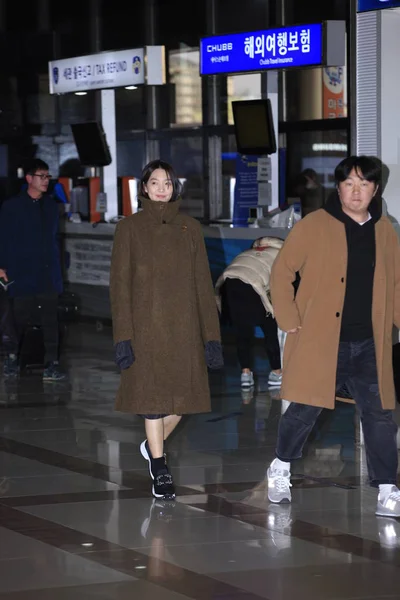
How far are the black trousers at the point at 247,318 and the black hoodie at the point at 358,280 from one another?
4.73 meters

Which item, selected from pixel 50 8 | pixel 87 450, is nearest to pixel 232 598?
pixel 87 450

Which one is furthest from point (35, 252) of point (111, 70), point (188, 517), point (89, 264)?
point (111, 70)

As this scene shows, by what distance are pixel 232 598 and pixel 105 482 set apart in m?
2.38

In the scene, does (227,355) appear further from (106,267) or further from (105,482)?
(105,482)

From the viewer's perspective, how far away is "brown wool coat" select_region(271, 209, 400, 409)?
20.5ft

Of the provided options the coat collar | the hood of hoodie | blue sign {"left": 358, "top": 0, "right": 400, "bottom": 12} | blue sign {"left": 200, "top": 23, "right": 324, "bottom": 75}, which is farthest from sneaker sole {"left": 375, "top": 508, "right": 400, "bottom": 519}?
blue sign {"left": 200, "top": 23, "right": 324, "bottom": 75}

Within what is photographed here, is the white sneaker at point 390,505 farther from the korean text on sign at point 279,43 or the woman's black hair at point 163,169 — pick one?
the korean text on sign at point 279,43

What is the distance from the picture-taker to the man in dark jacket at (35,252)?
11031 millimetres

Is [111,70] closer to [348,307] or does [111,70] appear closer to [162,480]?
[162,480]

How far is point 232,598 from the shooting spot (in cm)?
492

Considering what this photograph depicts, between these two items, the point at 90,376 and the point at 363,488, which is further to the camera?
the point at 90,376

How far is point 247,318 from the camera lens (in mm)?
11070

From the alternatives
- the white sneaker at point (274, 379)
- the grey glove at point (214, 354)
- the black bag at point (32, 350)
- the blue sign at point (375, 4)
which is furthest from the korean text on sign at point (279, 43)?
the grey glove at point (214, 354)

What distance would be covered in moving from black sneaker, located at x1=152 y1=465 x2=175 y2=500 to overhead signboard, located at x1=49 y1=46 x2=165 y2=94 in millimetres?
10481
